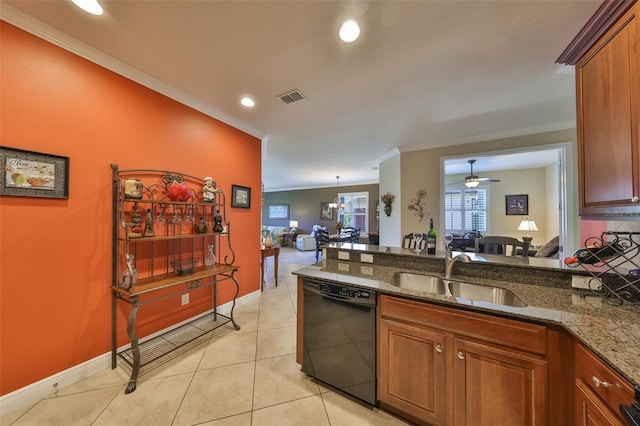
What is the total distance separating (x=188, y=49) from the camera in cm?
179

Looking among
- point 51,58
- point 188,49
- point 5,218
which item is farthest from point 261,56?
point 5,218

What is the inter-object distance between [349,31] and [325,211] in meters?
7.65

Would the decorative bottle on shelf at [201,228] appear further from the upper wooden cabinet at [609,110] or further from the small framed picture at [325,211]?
the small framed picture at [325,211]

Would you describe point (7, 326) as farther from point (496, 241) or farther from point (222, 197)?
point (496, 241)

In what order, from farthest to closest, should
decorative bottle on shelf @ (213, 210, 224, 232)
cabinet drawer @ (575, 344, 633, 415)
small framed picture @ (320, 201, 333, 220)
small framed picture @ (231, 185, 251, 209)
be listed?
small framed picture @ (320, 201, 333, 220)
small framed picture @ (231, 185, 251, 209)
decorative bottle on shelf @ (213, 210, 224, 232)
cabinet drawer @ (575, 344, 633, 415)

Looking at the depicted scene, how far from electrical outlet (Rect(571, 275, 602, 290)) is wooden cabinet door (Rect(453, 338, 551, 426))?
700 mm

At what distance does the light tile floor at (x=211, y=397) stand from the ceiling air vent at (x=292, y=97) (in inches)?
103

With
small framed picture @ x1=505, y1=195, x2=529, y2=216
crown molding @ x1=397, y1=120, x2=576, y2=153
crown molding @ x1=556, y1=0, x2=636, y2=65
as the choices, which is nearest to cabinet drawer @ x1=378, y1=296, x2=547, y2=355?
crown molding @ x1=556, y1=0, x2=636, y2=65

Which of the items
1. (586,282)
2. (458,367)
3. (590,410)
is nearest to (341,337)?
(458,367)

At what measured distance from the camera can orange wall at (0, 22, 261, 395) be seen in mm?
1479

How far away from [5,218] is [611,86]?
3667mm

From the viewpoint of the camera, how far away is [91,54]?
5.90ft

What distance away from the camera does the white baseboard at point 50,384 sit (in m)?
1.46

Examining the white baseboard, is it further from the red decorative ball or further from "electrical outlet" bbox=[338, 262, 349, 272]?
"electrical outlet" bbox=[338, 262, 349, 272]
